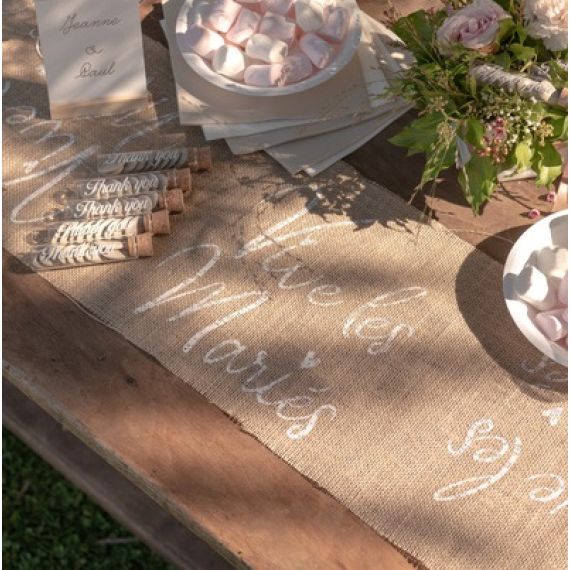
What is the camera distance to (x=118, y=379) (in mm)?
1339

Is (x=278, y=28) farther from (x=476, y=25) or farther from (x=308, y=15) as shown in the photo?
(x=476, y=25)

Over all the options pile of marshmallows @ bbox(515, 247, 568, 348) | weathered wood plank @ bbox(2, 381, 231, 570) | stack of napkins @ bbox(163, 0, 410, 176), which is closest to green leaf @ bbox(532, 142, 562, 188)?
pile of marshmallows @ bbox(515, 247, 568, 348)

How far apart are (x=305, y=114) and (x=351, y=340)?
0.41 meters

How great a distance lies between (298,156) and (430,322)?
1.16 feet

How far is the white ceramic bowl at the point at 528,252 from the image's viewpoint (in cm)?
128

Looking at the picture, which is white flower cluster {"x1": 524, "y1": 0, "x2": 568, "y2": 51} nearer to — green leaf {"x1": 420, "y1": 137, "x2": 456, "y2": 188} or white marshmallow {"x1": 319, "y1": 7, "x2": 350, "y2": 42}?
green leaf {"x1": 420, "y1": 137, "x2": 456, "y2": 188}

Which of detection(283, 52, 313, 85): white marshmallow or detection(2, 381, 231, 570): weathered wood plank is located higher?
detection(283, 52, 313, 85): white marshmallow

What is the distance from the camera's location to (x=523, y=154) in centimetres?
128

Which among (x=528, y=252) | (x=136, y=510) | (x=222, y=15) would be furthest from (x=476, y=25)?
(x=136, y=510)

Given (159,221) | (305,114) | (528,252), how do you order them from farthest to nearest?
(305,114), (159,221), (528,252)

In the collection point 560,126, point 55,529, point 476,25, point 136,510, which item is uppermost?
point 476,25

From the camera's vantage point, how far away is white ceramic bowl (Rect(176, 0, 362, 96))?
4.88ft

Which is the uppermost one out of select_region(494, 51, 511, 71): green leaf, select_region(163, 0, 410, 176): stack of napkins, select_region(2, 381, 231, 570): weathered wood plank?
select_region(494, 51, 511, 71): green leaf

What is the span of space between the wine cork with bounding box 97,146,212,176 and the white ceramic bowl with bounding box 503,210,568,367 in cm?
49
